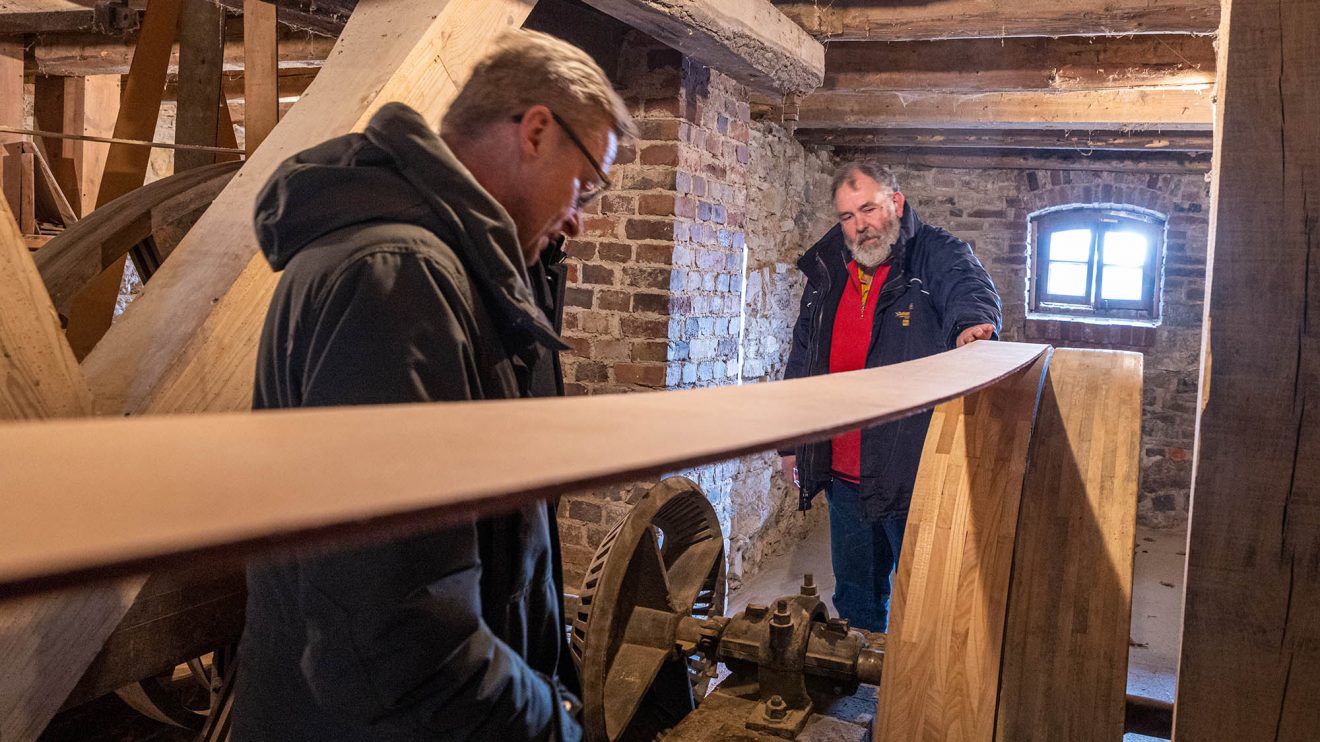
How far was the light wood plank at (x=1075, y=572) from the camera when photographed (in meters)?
1.42

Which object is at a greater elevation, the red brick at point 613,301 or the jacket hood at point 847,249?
the jacket hood at point 847,249

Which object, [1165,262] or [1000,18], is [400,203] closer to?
[1000,18]

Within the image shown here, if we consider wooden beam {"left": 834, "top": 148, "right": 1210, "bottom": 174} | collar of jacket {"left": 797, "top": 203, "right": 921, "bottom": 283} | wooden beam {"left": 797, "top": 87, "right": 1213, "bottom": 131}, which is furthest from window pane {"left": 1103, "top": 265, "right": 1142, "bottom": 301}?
collar of jacket {"left": 797, "top": 203, "right": 921, "bottom": 283}

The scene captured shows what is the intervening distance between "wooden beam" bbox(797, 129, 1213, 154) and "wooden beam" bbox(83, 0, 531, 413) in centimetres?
478

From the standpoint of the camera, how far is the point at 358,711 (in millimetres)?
1046

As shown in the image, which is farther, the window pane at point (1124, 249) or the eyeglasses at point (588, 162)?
the window pane at point (1124, 249)

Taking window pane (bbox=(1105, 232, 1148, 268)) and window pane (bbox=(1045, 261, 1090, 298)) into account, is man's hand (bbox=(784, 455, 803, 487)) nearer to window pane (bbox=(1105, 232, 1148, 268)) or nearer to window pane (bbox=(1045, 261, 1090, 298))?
window pane (bbox=(1045, 261, 1090, 298))

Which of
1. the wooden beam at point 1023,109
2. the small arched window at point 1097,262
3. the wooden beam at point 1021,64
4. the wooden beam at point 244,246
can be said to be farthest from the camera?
the small arched window at point 1097,262

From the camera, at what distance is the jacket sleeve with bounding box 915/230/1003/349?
306 cm

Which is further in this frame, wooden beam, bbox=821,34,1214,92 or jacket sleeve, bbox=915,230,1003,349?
wooden beam, bbox=821,34,1214,92

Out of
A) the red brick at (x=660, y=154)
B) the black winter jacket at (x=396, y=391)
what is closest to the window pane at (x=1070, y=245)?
the red brick at (x=660, y=154)

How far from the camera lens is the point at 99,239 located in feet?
7.89

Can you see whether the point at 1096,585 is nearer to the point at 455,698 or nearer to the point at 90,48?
the point at 455,698

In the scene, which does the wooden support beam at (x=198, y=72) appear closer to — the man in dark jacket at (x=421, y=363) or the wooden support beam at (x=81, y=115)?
the man in dark jacket at (x=421, y=363)
